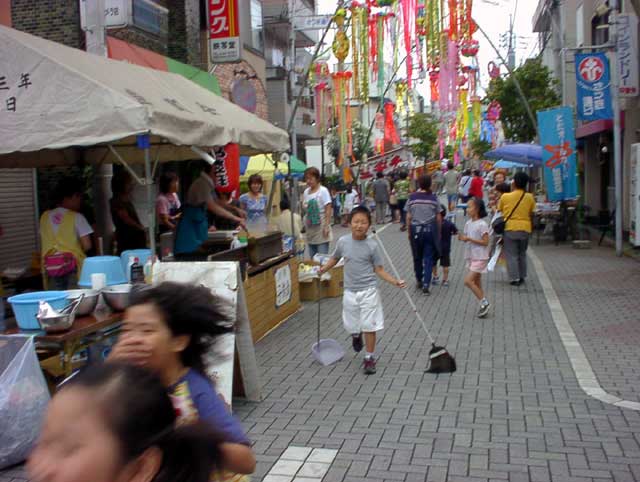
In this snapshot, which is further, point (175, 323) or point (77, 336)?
point (77, 336)

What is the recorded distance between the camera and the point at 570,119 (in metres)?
16.3

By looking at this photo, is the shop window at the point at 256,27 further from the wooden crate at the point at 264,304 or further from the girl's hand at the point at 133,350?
the girl's hand at the point at 133,350

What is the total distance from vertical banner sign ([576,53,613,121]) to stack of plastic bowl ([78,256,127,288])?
12414 mm

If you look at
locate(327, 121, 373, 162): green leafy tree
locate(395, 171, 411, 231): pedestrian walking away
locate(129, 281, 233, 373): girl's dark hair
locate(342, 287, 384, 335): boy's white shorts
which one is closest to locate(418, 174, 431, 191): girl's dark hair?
locate(342, 287, 384, 335): boy's white shorts

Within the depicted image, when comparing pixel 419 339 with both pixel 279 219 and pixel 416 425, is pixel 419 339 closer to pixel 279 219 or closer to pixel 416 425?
pixel 416 425

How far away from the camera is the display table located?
4902 millimetres

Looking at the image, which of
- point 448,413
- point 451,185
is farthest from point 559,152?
point 448,413

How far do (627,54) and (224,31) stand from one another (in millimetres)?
Answer: 8475

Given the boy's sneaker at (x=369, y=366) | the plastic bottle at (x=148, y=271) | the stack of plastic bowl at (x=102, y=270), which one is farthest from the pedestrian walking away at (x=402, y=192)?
the stack of plastic bowl at (x=102, y=270)

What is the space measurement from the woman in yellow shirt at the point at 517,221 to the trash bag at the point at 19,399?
826 cm

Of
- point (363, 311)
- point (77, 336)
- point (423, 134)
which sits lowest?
point (363, 311)

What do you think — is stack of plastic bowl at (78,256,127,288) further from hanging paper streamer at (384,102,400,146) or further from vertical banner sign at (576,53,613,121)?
hanging paper streamer at (384,102,400,146)

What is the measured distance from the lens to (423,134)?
60.4 meters

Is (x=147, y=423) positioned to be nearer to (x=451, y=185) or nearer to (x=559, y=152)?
(x=559, y=152)
